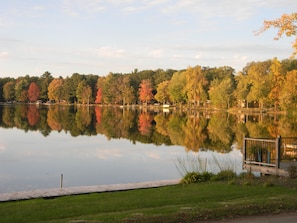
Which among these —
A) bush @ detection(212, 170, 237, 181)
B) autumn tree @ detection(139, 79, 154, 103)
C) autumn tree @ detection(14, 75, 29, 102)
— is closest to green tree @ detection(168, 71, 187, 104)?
autumn tree @ detection(139, 79, 154, 103)

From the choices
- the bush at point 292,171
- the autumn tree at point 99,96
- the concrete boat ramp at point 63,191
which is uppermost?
the autumn tree at point 99,96

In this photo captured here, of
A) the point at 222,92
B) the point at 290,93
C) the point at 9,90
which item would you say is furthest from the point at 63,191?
the point at 9,90

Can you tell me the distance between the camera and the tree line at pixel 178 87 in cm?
7938

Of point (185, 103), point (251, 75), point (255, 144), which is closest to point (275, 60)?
point (251, 75)

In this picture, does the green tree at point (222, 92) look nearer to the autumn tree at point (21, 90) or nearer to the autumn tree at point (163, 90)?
the autumn tree at point (163, 90)

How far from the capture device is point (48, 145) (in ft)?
104

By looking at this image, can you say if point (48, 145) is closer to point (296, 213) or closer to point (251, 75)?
point (296, 213)

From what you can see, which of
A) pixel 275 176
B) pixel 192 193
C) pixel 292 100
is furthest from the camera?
pixel 292 100

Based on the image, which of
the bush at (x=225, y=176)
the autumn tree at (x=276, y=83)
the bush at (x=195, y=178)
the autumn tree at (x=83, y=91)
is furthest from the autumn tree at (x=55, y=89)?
the bush at (x=195, y=178)

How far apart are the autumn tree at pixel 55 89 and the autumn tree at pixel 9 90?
16.9 m

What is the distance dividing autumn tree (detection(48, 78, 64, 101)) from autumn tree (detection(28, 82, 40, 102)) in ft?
22.0

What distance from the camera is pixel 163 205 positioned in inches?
424

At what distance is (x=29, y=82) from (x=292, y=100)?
12405cm

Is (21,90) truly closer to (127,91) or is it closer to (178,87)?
(127,91)
